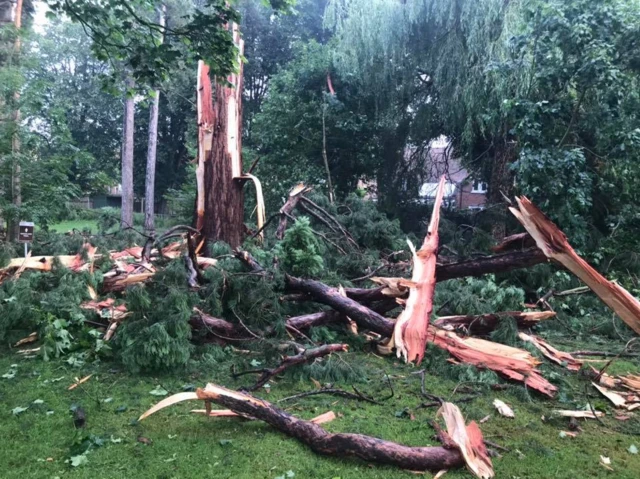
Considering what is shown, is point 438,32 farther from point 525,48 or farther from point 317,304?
point 317,304

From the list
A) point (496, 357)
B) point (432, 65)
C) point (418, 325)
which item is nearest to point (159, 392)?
point (418, 325)

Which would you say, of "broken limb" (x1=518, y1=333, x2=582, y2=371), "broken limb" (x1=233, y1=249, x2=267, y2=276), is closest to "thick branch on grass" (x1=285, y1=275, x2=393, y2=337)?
"broken limb" (x1=233, y1=249, x2=267, y2=276)

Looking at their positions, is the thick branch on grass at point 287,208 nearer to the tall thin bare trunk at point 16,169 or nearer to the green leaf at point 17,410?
the green leaf at point 17,410

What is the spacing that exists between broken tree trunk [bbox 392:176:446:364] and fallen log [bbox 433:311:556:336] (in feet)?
2.04

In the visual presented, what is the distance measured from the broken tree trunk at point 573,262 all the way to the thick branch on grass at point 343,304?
149 centimetres

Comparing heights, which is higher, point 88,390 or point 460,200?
point 460,200

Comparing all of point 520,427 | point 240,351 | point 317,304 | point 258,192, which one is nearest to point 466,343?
point 520,427

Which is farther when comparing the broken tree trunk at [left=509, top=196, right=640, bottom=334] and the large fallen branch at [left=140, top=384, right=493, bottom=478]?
the broken tree trunk at [left=509, top=196, right=640, bottom=334]

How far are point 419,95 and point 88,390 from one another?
1031cm

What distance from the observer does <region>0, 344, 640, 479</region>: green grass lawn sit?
254cm

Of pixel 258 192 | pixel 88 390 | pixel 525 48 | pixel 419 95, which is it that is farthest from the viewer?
pixel 419 95

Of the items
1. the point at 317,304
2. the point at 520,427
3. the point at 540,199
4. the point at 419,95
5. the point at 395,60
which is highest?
the point at 395,60

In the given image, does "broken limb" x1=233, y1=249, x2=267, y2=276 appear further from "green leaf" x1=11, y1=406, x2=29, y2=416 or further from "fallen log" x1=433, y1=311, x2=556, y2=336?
"green leaf" x1=11, y1=406, x2=29, y2=416

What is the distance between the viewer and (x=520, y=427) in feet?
10.3
